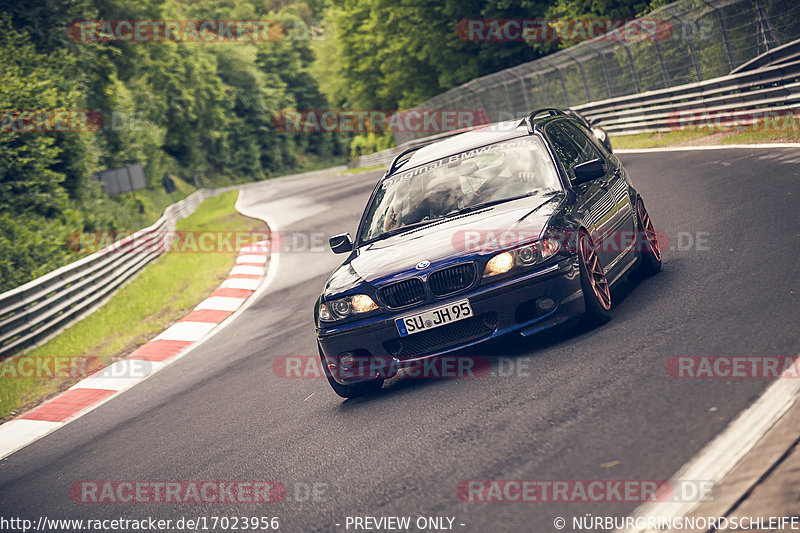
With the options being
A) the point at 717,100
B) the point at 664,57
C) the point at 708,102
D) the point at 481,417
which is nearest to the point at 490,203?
the point at 481,417

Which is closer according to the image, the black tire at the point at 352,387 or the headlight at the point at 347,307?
the headlight at the point at 347,307

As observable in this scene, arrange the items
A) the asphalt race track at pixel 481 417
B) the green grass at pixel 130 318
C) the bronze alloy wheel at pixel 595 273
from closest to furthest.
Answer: the asphalt race track at pixel 481 417, the bronze alloy wheel at pixel 595 273, the green grass at pixel 130 318

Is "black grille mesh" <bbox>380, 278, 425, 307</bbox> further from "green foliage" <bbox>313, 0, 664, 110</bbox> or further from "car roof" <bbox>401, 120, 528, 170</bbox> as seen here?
"green foliage" <bbox>313, 0, 664, 110</bbox>

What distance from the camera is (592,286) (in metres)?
6.10

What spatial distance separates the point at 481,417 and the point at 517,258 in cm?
122

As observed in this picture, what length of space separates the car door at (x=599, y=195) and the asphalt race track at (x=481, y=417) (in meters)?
0.52

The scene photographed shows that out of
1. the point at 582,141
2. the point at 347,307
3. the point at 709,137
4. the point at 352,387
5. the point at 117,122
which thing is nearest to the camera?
the point at 347,307

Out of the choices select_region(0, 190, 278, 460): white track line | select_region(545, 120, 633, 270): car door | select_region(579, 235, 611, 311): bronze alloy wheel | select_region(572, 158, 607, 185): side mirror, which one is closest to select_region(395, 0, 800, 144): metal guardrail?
select_region(545, 120, 633, 270): car door

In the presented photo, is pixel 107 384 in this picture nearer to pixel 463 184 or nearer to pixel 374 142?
pixel 463 184

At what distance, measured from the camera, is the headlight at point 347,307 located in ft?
20.1

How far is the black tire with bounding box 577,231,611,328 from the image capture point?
19.8 ft

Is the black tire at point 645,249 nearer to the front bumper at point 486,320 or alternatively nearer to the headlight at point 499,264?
the front bumper at point 486,320

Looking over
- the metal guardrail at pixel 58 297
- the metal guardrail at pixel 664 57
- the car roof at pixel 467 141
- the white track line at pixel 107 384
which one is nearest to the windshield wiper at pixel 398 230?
the car roof at pixel 467 141

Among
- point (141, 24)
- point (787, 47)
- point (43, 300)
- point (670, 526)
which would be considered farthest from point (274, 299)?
point (141, 24)
